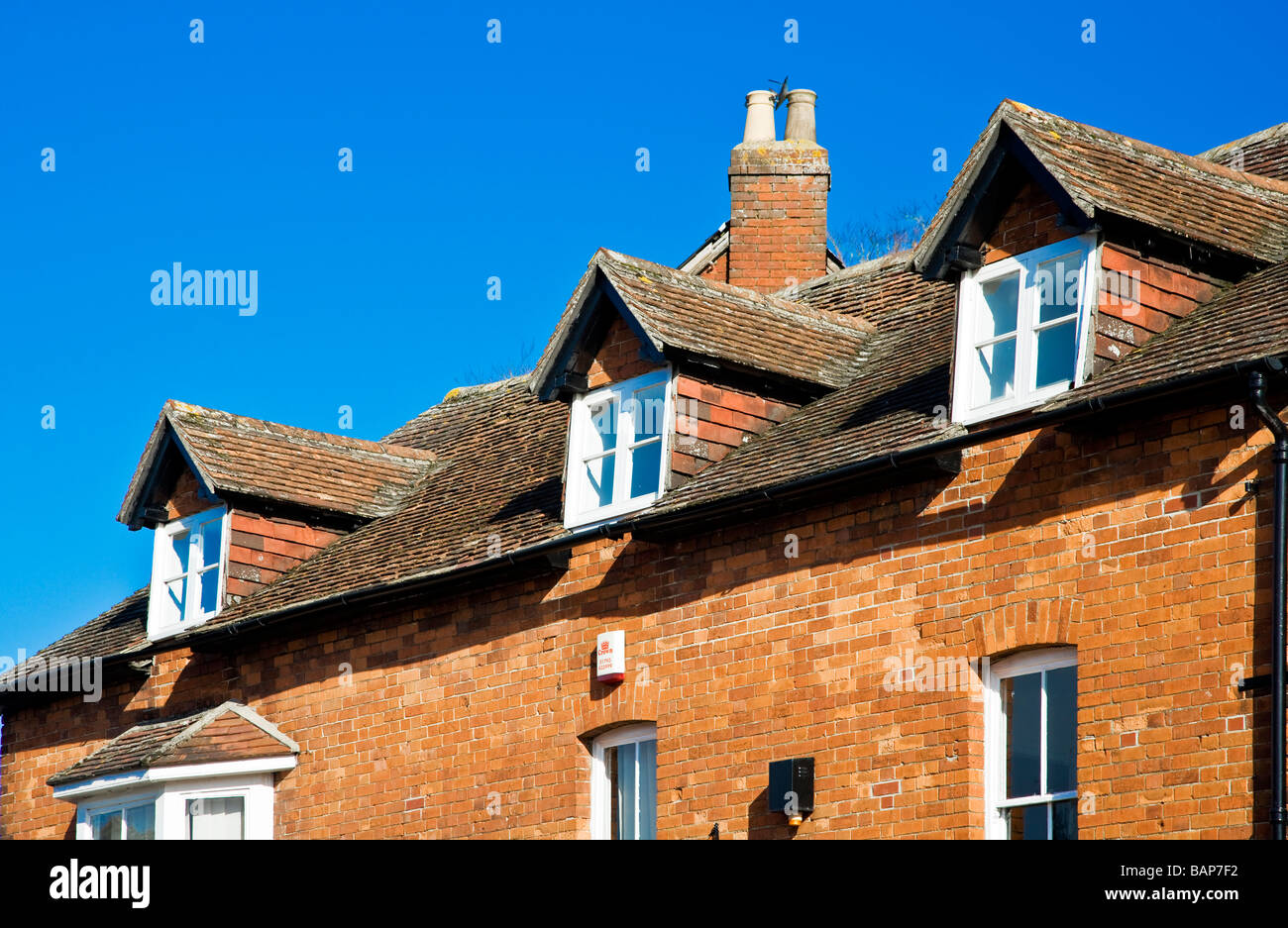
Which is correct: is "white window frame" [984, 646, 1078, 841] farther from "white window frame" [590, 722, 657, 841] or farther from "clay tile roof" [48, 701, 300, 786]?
"clay tile roof" [48, 701, 300, 786]

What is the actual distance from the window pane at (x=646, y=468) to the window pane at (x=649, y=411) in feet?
0.39

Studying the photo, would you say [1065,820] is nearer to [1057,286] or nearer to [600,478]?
[1057,286]

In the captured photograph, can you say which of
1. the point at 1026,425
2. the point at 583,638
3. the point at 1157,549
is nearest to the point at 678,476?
the point at 583,638

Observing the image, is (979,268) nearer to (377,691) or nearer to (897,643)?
(897,643)

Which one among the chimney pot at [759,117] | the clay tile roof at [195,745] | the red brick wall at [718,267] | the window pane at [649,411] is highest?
the chimney pot at [759,117]

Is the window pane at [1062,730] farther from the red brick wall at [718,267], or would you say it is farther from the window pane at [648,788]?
the red brick wall at [718,267]

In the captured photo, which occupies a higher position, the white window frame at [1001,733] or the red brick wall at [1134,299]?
the red brick wall at [1134,299]

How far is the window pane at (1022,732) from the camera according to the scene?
13.6 m

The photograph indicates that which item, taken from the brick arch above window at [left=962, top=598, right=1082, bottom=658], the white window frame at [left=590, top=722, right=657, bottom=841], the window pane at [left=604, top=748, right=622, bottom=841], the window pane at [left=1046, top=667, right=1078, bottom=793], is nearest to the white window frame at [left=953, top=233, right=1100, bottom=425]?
the brick arch above window at [left=962, top=598, right=1082, bottom=658]

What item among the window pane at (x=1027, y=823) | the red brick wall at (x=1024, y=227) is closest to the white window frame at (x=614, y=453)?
A: the red brick wall at (x=1024, y=227)

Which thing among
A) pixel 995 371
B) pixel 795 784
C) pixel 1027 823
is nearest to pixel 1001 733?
pixel 1027 823

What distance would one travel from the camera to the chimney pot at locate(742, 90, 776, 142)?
2488 centimetres

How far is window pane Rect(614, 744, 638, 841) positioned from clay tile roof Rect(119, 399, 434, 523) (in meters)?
5.38
